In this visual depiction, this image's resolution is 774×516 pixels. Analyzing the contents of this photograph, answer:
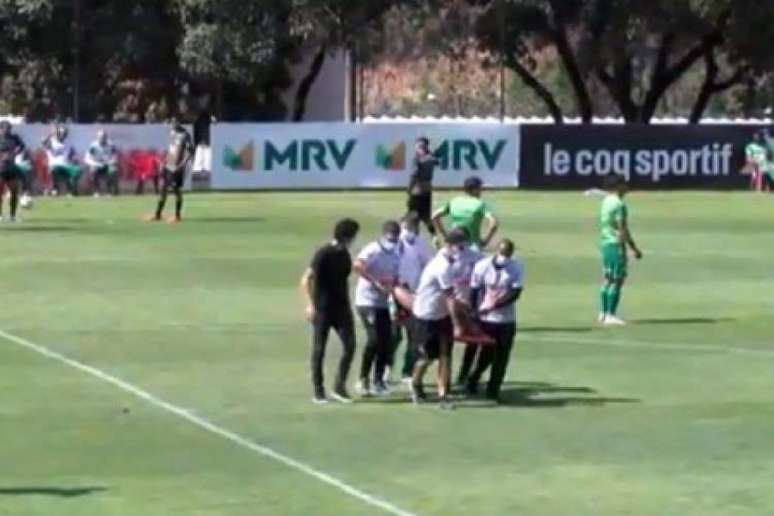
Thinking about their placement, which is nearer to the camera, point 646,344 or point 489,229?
point 646,344

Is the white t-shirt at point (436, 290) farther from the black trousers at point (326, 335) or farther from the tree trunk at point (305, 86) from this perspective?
the tree trunk at point (305, 86)

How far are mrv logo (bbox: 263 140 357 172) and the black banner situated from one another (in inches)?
184

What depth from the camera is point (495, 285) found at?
2158 centimetres

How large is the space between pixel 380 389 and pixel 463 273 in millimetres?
1559

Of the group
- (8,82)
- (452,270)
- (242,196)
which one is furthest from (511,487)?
(8,82)

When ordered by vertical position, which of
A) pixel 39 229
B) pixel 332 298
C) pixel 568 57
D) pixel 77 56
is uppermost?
pixel 568 57

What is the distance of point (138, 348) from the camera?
2539 centimetres

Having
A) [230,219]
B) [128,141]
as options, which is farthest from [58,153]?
[230,219]

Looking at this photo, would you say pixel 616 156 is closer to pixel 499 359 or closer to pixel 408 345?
pixel 408 345

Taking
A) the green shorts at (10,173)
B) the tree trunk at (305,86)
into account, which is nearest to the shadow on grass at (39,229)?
the green shorts at (10,173)

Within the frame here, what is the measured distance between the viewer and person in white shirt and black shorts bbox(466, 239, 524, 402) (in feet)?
70.4

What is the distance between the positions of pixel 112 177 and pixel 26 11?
10.2m

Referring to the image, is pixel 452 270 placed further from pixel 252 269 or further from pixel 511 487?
pixel 252 269

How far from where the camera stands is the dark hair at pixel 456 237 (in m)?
21.3
